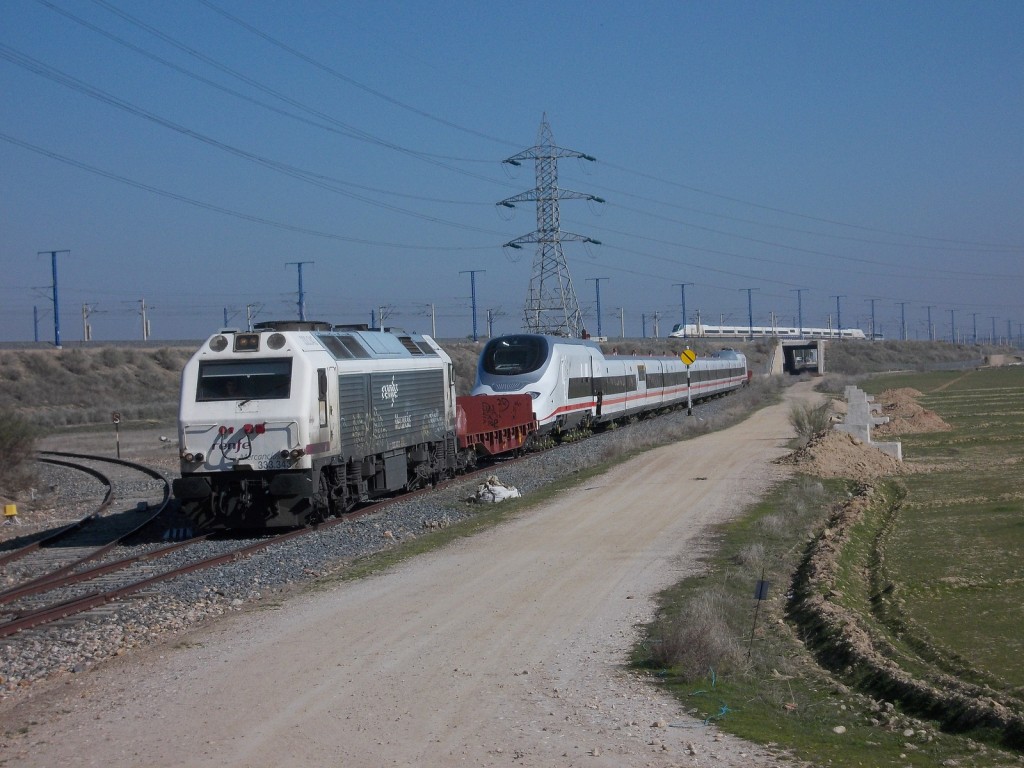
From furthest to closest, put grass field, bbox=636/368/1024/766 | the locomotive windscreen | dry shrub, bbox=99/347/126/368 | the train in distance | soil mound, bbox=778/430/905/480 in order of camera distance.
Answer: the train in distance < dry shrub, bbox=99/347/126/368 < the locomotive windscreen < soil mound, bbox=778/430/905/480 < grass field, bbox=636/368/1024/766

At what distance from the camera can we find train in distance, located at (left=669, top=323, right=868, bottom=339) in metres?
132

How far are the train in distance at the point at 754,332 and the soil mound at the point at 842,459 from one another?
91.8m

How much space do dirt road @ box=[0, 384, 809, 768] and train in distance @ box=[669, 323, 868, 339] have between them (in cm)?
10711

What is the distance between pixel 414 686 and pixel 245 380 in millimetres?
9306

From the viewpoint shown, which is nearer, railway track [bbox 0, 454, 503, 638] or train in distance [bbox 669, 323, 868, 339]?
railway track [bbox 0, 454, 503, 638]

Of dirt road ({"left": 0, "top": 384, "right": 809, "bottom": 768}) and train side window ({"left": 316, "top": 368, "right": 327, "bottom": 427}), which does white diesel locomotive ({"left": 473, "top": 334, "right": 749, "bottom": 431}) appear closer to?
train side window ({"left": 316, "top": 368, "right": 327, "bottom": 427})

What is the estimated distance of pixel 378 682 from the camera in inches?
323

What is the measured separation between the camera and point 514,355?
32.2 m

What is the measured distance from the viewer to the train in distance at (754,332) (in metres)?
132

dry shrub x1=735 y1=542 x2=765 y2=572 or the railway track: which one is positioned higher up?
dry shrub x1=735 y1=542 x2=765 y2=572

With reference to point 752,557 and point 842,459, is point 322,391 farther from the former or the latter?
point 842,459

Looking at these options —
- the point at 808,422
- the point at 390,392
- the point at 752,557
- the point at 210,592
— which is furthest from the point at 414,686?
the point at 808,422

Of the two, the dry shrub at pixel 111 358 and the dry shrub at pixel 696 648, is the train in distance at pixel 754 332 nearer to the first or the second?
the dry shrub at pixel 111 358

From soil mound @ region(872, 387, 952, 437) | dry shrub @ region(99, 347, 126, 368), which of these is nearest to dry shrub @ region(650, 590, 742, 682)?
soil mound @ region(872, 387, 952, 437)
